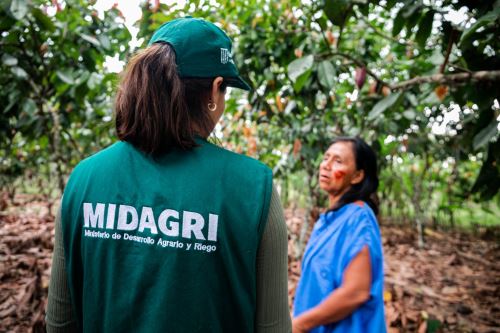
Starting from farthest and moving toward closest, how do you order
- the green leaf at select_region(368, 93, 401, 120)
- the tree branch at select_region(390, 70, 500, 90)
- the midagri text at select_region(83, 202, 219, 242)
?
the green leaf at select_region(368, 93, 401, 120) → the tree branch at select_region(390, 70, 500, 90) → the midagri text at select_region(83, 202, 219, 242)

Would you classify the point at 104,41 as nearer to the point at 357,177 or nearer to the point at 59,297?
the point at 357,177

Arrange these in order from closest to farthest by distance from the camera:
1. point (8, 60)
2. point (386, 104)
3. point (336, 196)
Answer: point (386, 104), point (336, 196), point (8, 60)

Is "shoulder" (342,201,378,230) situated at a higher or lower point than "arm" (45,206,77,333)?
higher

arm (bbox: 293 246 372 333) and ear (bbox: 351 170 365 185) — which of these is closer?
arm (bbox: 293 246 372 333)

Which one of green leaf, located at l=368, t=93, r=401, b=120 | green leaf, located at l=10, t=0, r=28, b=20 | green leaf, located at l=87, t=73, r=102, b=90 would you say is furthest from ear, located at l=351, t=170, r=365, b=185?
green leaf, located at l=87, t=73, r=102, b=90

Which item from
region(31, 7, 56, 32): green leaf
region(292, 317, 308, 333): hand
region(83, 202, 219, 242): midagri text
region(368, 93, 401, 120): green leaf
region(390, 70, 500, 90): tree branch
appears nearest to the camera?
region(83, 202, 219, 242): midagri text

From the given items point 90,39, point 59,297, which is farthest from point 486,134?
point 90,39

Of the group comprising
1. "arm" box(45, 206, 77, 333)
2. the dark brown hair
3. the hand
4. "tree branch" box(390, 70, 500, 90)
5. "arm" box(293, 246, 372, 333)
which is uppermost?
"tree branch" box(390, 70, 500, 90)

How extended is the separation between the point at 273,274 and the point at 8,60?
182 centimetres

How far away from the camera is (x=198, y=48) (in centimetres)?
73

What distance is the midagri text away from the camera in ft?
2.18

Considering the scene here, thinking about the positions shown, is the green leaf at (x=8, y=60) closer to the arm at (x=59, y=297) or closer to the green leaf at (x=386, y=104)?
the arm at (x=59, y=297)

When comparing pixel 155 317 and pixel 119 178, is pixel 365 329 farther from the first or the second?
pixel 119 178

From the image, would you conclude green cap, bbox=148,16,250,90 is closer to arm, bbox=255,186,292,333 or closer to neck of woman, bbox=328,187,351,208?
arm, bbox=255,186,292,333
